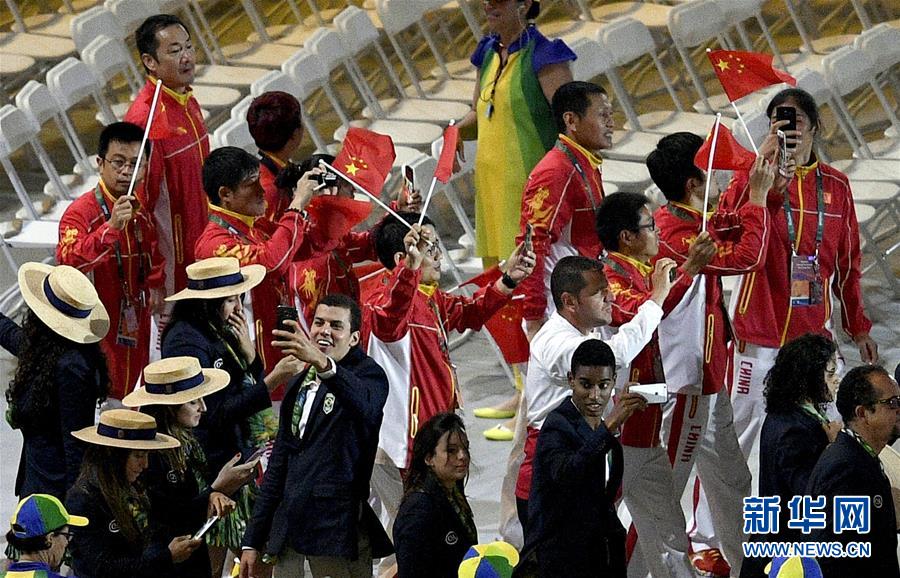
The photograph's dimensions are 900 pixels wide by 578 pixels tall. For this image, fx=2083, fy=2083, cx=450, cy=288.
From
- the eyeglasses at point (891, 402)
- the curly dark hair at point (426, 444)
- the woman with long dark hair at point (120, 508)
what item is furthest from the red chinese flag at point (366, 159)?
the eyeglasses at point (891, 402)

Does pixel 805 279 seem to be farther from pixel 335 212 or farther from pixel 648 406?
pixel 335 212

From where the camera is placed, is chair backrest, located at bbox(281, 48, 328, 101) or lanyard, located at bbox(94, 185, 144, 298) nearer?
lanyard, located at bbox(94, 185, 144, 298)

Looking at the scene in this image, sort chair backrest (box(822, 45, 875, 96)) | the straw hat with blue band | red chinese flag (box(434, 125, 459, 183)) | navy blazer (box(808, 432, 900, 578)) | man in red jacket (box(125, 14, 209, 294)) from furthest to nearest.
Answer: chair backrest (box(822, 45, 875, 96))
man in red jacket (box(125, 14, 209, 294))
red chinese flag (box(434, 125, 459, 183))
navy blazer (box(808, 432, 900, 578))
the straw hat with blue band

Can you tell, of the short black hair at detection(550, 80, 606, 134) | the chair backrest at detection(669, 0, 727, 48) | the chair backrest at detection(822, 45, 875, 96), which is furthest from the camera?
the chair backrest at detection(669, 0, 727, 48)

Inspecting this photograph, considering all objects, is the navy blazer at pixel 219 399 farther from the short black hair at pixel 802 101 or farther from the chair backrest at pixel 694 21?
the chair backrest at pixel 694 21

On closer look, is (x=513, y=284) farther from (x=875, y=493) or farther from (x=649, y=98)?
(x=649, y=98)

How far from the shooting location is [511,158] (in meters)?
7.59

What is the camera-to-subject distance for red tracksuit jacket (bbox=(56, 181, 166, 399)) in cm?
667

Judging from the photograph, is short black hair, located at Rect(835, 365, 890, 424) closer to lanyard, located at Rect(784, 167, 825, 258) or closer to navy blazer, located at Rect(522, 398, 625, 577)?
navy blazer, located at Rect(522, 398, 625, 577)

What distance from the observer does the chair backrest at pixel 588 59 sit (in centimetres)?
919

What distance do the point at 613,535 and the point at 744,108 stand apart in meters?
4.79

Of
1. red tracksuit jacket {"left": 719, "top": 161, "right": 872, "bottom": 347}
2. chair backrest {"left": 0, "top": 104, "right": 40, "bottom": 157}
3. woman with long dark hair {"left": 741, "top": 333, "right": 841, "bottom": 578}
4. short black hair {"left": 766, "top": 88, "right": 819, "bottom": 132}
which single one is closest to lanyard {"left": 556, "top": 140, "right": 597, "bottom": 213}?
red tracksuit jacket {"left": 719, "top": 161, "right": 872, "bottom": 347}

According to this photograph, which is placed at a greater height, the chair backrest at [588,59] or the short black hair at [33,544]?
the short black hair at [33,544]

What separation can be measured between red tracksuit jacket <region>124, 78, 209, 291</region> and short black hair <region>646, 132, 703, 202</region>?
161cm
